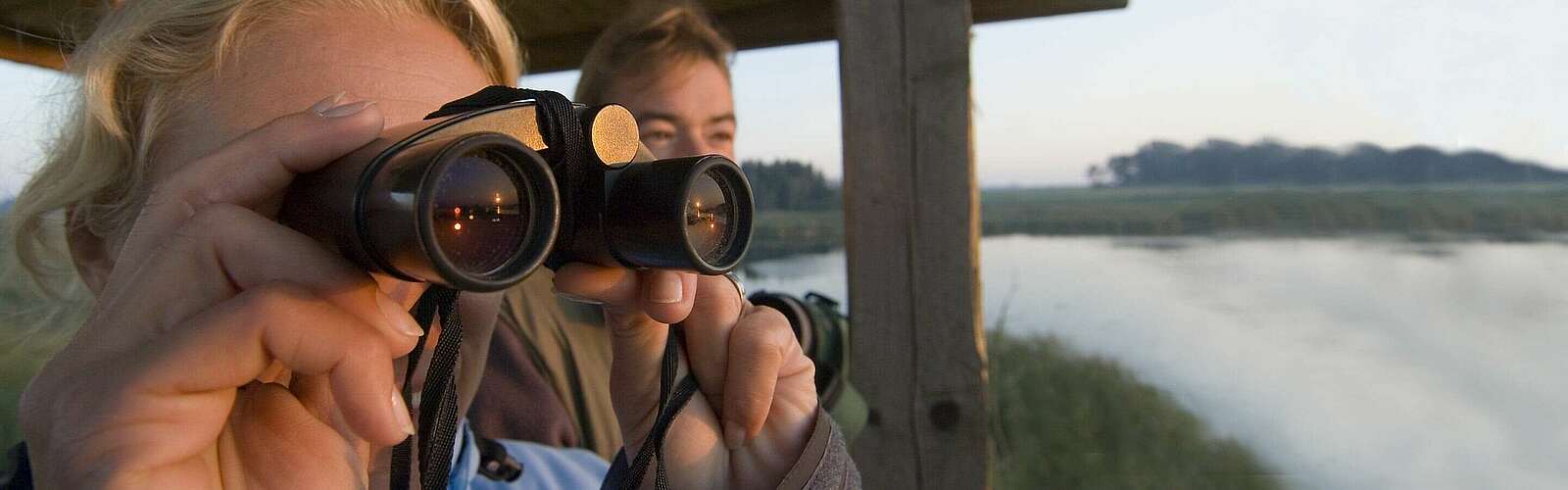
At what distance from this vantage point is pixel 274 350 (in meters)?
0.61

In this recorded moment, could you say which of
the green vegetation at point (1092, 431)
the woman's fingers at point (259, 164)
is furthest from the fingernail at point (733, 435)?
the green vegetation at point (1092, 431)

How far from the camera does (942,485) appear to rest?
1.77 metres

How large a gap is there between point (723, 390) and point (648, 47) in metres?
1.18

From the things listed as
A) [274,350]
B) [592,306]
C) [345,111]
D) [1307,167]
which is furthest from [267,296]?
[1307,167]

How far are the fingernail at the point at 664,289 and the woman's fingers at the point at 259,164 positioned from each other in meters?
0.27

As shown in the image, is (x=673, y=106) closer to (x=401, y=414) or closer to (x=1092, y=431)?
(x=401, y=414)

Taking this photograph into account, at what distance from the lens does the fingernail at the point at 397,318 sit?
0.64 meters

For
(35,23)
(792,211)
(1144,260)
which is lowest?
(1144,260)

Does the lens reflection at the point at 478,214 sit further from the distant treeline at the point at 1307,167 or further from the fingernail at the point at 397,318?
the distant treeline at the point at 1307,167

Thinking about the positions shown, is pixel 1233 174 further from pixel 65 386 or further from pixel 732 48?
pixel 65 386

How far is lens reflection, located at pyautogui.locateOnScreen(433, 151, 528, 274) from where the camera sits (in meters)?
0.58


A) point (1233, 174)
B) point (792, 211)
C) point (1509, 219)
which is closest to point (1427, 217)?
point (1509, 219)

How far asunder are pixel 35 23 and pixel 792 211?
1932 millimetres

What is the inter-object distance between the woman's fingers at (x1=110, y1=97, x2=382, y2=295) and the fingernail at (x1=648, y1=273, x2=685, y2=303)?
0.88 ft
